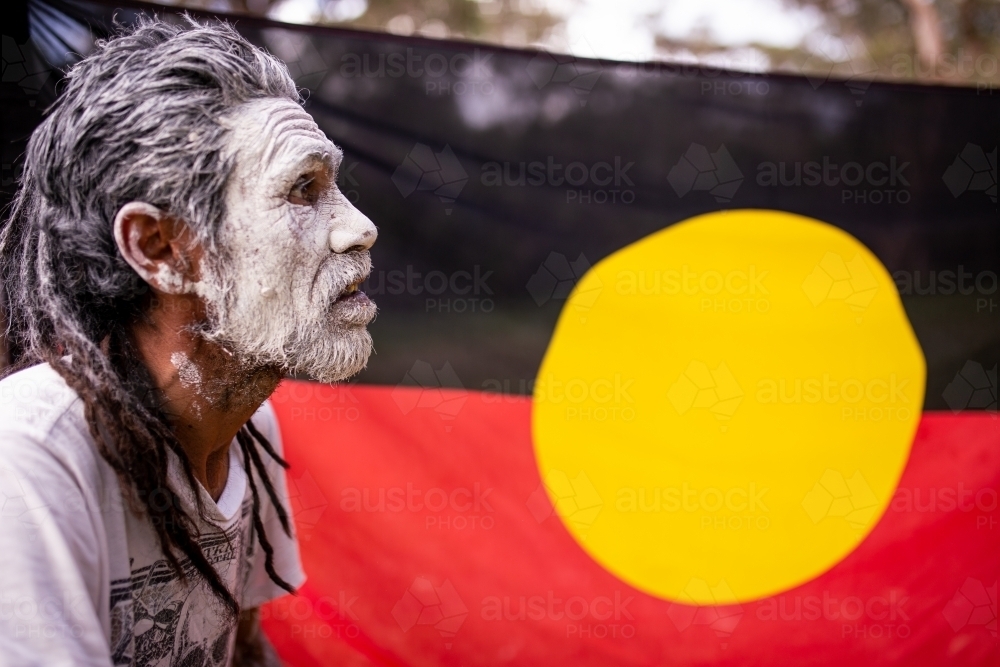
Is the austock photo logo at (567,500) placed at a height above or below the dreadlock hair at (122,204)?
below

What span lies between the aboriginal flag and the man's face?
988 mm

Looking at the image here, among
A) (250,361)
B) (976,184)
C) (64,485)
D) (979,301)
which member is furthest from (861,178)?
(64,485)

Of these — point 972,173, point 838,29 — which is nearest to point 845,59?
point 838,29

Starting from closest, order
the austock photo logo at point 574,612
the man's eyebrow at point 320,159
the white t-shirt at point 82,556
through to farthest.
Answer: the white t-shirt at point 82,556
the man's eyebrow at point 320,159
the austock photo logo at point 574,612

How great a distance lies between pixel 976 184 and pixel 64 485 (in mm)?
2900

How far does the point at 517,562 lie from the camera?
8.34 ft

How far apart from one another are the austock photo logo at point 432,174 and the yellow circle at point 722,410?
54cm

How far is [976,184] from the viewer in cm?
270

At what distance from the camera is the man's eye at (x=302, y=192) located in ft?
4.90

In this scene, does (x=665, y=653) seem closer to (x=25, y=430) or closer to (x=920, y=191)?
(x=920, y=191)

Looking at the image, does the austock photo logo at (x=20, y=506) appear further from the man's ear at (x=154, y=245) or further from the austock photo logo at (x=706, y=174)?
the austock photo logo at (x=706, y=174)

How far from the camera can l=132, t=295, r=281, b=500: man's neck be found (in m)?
1.49

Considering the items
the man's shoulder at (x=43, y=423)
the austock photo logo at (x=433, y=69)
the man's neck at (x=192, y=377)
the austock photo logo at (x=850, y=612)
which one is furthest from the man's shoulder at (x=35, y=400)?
the austock photo logo at (x=850, y=612)

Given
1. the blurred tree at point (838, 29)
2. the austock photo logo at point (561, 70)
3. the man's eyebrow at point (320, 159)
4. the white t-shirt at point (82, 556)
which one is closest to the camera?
the white t-shirt at point (82, 556)
